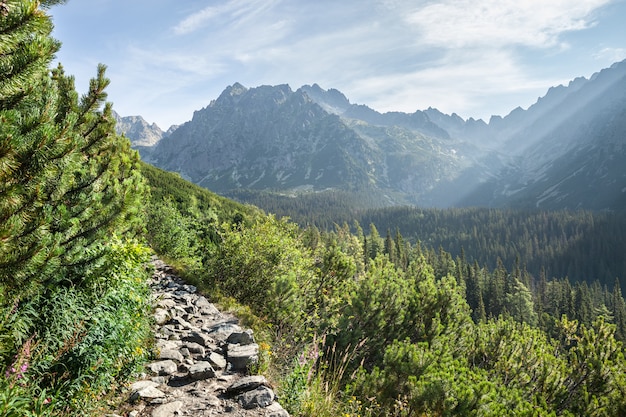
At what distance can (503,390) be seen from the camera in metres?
10.2

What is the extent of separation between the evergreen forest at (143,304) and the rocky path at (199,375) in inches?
15.8

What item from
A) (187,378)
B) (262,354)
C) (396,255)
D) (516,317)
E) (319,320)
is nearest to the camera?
(187,378)

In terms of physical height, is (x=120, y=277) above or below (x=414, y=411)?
above

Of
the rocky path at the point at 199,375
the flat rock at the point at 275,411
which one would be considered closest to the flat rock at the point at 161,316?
the rocky path at the point at 199,375

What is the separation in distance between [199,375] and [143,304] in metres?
1.96

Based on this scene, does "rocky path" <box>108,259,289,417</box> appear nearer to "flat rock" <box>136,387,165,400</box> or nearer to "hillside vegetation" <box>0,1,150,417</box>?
"flat rock" <box>136,387,165,400</box>

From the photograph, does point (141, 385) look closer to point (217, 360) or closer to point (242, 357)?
point (217, 360)

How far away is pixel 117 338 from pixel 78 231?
1900 mm

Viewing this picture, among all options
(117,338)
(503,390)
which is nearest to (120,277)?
(117,338)

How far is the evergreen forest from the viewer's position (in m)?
3.71

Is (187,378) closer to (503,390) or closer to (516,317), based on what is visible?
(503,390)

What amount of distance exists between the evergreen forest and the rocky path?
1.31 ft

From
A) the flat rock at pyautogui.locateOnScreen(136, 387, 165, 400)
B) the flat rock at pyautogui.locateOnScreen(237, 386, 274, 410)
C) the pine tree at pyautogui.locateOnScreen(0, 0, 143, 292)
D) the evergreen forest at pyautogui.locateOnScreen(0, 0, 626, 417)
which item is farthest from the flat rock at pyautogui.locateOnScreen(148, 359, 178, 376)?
the pine tree at pyautogui.locateOnScreen(0, 0, 143, 292)

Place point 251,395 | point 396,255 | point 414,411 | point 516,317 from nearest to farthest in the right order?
A: point 251,395 → point 414,411 → point 516,317 → point 396,255
